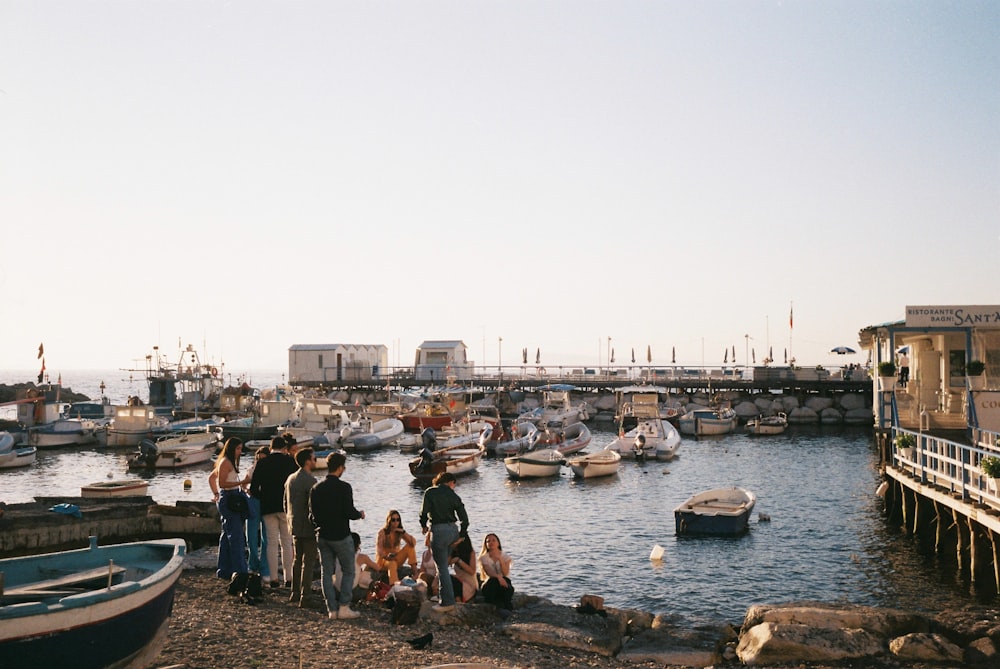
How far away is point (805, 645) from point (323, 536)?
22.6 ft

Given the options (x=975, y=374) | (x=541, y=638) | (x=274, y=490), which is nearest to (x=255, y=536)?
(x=274, y=490)

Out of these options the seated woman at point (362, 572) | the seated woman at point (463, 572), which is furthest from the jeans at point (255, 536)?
the seated woman at point (463, 572)

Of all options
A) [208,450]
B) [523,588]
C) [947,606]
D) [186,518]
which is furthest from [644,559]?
[208,450]

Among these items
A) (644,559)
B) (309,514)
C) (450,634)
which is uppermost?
(309,514)

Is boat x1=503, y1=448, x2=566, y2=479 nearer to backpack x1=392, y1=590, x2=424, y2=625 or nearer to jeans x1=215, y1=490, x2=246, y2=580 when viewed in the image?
jeans x1=215, y1=490, x2=246, y2=580

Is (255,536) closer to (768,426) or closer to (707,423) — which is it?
(707,423)

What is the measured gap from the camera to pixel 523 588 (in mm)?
19234

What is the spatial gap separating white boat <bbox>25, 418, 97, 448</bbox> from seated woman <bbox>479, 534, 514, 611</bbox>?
160ft

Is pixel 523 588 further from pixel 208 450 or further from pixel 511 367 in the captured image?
pixel 511 367

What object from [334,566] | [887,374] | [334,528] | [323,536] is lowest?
[334,566]

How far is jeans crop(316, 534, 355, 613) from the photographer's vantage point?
1100cm

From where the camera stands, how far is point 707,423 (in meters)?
60.9

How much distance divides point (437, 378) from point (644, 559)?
2740 inches

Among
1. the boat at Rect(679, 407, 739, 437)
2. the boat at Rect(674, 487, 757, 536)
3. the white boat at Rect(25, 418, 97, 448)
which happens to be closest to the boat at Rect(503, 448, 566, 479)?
Answer: the boat at Rect(674, 487, 757, 536)
